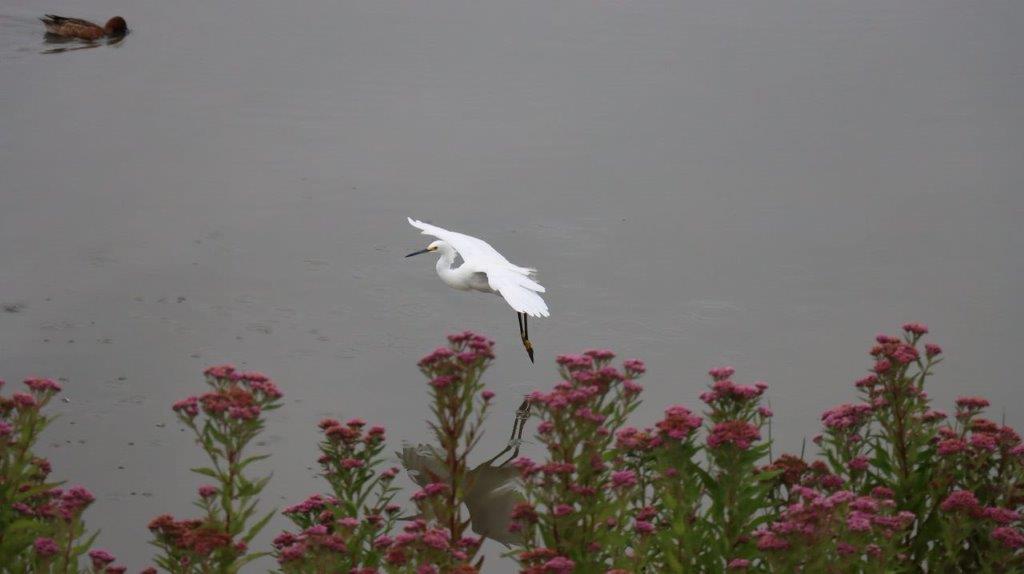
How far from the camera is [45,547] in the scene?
10.1 ft

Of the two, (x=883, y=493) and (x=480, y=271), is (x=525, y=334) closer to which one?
(x=480, y=271)

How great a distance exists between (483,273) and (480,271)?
9 cm

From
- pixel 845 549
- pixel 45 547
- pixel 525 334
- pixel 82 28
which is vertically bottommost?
pixel 45 547

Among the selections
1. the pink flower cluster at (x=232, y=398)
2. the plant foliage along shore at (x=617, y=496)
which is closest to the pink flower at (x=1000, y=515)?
the plant foliage along shore at (x=617, y=496)

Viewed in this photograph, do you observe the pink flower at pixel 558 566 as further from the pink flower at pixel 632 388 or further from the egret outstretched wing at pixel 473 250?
the egret outstretched wing at pixel 473 250

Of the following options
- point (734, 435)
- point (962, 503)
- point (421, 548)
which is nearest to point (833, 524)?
point (734, 435)

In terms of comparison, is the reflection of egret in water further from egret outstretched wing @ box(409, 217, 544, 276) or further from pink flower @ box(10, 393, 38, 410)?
pink flower @ box(10, 393, 38, 410)

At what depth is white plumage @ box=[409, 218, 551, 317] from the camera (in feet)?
18.6

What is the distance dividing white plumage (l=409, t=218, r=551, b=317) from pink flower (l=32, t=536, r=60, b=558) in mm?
2657

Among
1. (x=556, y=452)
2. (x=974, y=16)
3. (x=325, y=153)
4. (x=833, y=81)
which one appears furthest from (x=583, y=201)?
(x=974, y=16)

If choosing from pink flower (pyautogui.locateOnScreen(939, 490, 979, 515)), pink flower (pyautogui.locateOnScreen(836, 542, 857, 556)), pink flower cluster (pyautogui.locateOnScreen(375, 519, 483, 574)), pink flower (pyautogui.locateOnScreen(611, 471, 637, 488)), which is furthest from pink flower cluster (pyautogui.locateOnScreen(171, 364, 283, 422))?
pink flower (pyautogui.locateOnScreen(939, 490, 979, 515))

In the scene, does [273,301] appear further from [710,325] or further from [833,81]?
[833,81]

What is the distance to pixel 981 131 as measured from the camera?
922 centimetres

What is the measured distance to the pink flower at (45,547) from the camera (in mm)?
3072
